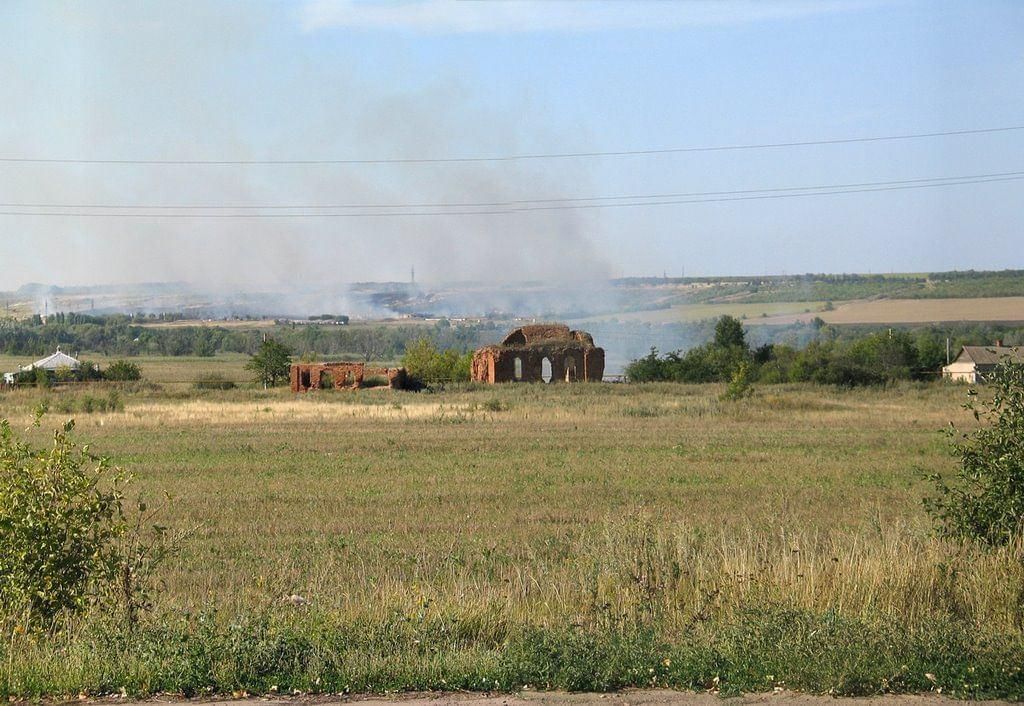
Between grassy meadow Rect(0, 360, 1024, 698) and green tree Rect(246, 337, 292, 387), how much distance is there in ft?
133

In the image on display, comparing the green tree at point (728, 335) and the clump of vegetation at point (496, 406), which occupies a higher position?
the green tree at point (728, 335)

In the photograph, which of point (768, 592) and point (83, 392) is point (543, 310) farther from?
point (768, 592)

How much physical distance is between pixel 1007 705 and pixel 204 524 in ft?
40.4

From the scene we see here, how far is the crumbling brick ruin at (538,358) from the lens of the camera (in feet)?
224

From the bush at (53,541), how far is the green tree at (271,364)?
60.8m

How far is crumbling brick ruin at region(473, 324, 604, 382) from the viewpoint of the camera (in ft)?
224

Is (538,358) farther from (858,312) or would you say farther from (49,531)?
(858,312)

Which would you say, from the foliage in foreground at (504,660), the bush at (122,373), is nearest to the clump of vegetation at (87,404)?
the bush at (122,373)

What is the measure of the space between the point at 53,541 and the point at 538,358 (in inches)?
2433

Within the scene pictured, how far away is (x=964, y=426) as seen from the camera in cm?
3303

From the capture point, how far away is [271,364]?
6831 cm

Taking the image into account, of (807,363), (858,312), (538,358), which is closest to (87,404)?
(538,358)

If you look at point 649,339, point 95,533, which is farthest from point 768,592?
point 649,339

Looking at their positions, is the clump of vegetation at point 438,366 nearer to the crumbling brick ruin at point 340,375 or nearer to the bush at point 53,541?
the crumbling brick ruin at point 340,375
